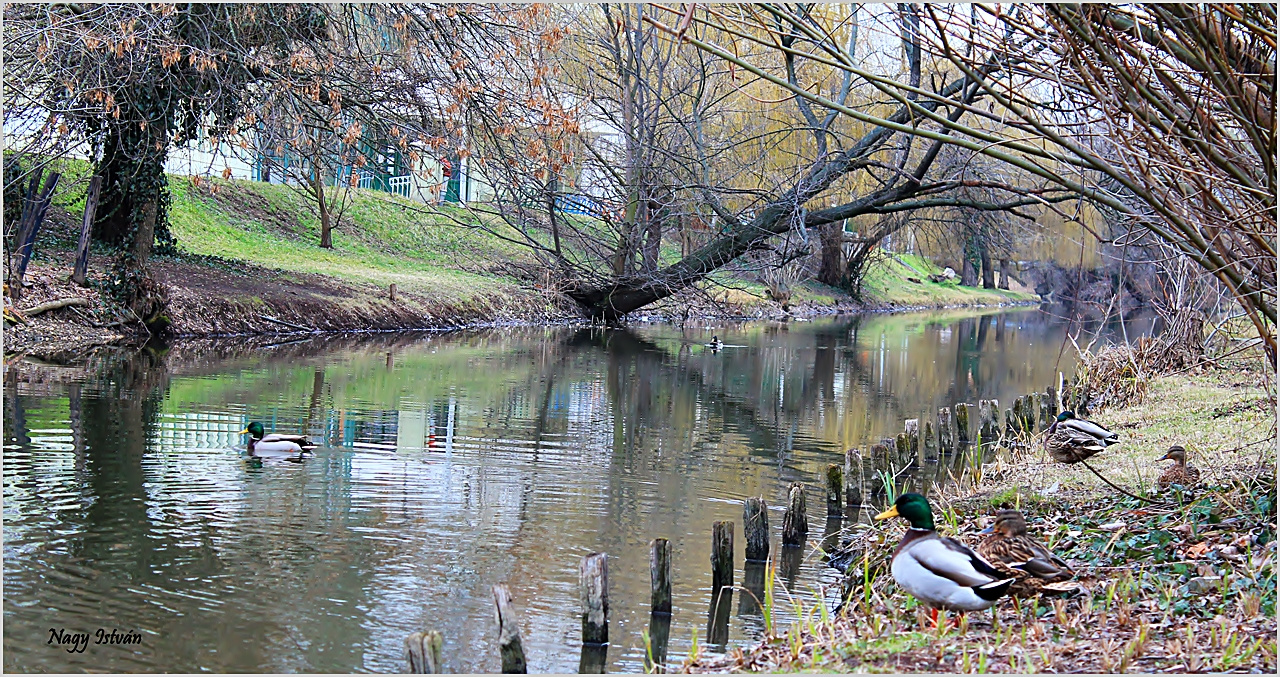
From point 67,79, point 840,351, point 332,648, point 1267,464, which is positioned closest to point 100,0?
point 67,79

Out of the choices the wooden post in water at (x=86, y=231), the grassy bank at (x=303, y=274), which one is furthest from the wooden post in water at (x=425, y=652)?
the wooden post in water at (x=86, y=231)

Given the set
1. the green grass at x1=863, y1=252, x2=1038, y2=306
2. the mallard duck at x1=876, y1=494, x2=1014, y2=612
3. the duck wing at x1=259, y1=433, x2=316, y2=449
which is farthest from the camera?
the green grass at x1=863, y1=252, x2=1038, y2=306

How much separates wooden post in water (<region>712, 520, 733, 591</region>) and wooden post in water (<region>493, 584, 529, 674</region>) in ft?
7.38

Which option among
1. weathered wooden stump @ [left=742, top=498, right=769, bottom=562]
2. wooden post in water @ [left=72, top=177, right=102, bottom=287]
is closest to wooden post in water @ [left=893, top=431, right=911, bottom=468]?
weathered wooden stump @ [left=742, top=498, right=769, bottom=562]

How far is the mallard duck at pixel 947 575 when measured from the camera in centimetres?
579

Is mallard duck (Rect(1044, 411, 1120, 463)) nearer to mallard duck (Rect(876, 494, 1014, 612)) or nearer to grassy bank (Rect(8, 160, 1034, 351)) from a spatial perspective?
mallard duck (Rect(876, 494, 1014, 612))

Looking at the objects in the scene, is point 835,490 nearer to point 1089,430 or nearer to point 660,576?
point 1089,430

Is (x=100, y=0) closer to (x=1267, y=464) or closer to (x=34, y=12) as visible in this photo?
(x=34, y=12)

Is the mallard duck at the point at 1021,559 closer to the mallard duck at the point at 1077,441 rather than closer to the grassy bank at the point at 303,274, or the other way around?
the mallard duck at the point at 1077,441

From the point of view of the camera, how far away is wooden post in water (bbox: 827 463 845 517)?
10844mm

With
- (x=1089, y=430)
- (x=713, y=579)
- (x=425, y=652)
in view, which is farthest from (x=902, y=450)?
(x=425, y=652)

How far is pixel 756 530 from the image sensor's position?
9.02 m

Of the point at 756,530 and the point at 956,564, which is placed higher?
the point at 956,564

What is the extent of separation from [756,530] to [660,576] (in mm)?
1774
